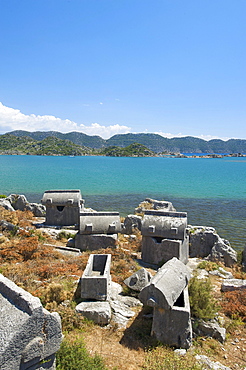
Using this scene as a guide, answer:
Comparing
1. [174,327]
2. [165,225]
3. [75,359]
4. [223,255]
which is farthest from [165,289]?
[223,255]

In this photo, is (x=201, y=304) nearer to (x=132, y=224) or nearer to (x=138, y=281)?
(x=138, y=281)

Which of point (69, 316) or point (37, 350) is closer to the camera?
point (37, 350)

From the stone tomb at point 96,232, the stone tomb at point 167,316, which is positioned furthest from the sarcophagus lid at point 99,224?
the stone tomb at point 167,316

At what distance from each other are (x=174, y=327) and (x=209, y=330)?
4.69 ft

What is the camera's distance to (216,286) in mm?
11820

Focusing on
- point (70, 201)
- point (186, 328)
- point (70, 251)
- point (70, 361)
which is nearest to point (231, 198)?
point (70, 201)

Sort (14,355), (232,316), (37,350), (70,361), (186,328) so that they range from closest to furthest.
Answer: (14,355) < (37,350) < (70,361) < (186,328) < (232,316)

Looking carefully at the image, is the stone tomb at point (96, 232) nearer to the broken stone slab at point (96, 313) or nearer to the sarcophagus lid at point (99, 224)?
the sarcophagus lid at point (99, 224)

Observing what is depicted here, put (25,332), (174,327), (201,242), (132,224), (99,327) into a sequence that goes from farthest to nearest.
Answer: (132,224), (201,242), (99,327), (174,327), (25,332)

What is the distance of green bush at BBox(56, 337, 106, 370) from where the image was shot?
5547 mm

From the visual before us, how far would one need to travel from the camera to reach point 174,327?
7289 millimetres

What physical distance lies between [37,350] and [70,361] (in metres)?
1.72

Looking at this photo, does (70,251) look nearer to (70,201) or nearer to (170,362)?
(70,201)

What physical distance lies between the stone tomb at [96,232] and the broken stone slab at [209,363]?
303 inches
